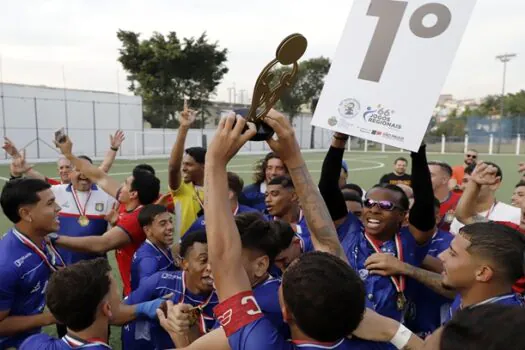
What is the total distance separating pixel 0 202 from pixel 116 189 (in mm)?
1603

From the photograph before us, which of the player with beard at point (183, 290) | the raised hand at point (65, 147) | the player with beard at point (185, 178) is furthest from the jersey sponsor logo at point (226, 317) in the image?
Result: the raised hand at point (65, 147)

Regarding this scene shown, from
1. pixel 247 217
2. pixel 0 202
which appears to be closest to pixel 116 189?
pixel 0 202

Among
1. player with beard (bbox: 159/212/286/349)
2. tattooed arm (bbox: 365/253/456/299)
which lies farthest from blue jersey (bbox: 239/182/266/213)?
player with beard (bbox: 159/212/286/349)

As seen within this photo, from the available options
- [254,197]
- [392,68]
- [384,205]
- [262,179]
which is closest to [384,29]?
[392,68]

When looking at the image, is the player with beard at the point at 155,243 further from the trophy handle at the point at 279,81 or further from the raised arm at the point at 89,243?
the trophy handle at the point at 279,81

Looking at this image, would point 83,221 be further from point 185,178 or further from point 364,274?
point 364,274

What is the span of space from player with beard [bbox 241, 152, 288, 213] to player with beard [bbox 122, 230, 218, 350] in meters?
2.18

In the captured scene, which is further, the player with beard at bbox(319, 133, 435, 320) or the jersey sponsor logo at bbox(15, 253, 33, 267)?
the jersey sponsor logo at bbox(15, 253, 33, 267)

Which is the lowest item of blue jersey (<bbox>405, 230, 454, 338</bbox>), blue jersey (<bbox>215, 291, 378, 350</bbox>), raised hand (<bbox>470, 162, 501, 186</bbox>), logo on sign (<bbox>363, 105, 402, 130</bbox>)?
blue jersey (<bbox>405, 230, 454, 338</bbox>)

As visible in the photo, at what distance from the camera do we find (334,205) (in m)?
3.05

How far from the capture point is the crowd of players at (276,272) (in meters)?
1.58

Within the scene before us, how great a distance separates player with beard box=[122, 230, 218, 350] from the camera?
276 centimetres

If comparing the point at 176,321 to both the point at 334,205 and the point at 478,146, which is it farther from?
the point at 478,146

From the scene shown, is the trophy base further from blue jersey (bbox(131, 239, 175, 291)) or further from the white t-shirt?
the white t-shirt
